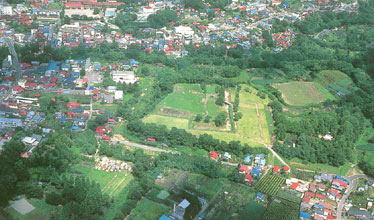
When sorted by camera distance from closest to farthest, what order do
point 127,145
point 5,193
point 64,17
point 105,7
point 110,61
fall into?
point 5,193 < point 127,145 < point 110,61 < point 64,17 < point 105,7

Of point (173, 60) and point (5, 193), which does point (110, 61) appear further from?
point (5, 193)

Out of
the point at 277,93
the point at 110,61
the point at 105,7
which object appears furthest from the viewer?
the point at 105,7

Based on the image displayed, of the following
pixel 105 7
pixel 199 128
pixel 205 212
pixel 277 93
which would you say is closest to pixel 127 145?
pixel 199 128

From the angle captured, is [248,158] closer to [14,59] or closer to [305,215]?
[305,215]

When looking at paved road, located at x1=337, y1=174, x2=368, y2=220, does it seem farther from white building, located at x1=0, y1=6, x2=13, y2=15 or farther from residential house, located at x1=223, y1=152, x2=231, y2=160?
white building, located at x1=0, y1=6, x2=13, y2=15

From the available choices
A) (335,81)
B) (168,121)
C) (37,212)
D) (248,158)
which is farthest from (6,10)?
(335,81)

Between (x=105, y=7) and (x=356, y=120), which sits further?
(x=105, y=7)

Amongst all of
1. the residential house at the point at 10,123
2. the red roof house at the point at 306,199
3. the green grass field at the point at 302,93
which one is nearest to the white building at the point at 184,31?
the green grass field at the point at 302,93

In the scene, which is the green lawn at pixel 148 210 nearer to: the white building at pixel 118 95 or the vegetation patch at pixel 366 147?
the white building at pixel 118 95
